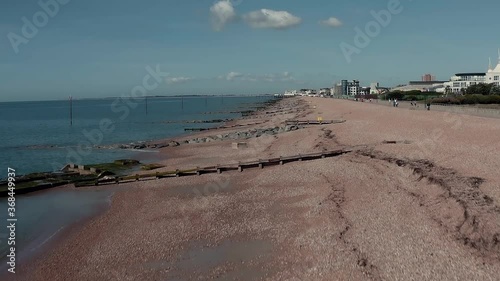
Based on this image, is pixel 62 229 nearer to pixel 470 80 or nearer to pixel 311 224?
pixel 311 224

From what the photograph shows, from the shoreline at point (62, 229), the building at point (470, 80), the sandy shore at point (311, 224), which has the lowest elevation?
the shoreline at point (62, 229)

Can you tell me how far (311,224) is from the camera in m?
15.2

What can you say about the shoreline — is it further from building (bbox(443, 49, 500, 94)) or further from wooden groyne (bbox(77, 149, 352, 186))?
building (bbox(443, 49, 500, 94))

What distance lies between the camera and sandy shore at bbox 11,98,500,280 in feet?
38.0

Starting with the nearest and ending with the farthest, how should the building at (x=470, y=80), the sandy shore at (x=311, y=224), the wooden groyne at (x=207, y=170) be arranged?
the sandy shore at (x=311, y=224) → the wooden groyne at (x=207, y=170) → the building at (x=470, y=80)

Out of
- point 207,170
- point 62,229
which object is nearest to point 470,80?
point 207,170

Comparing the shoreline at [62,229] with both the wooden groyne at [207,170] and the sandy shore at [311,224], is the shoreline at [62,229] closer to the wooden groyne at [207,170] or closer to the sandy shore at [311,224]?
the sandy shore at [311,224]

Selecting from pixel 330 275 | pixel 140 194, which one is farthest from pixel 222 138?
pixel 330 275

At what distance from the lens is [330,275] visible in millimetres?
10953

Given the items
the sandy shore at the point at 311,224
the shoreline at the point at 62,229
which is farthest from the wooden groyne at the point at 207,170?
the shoreline at the point at 62,229

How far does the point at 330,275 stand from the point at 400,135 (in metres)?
24.7

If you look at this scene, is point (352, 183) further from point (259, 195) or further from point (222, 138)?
point (222, 138)

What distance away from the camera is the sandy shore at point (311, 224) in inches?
456

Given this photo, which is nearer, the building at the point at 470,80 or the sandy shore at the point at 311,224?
the sandy shore at the point at 311,224
